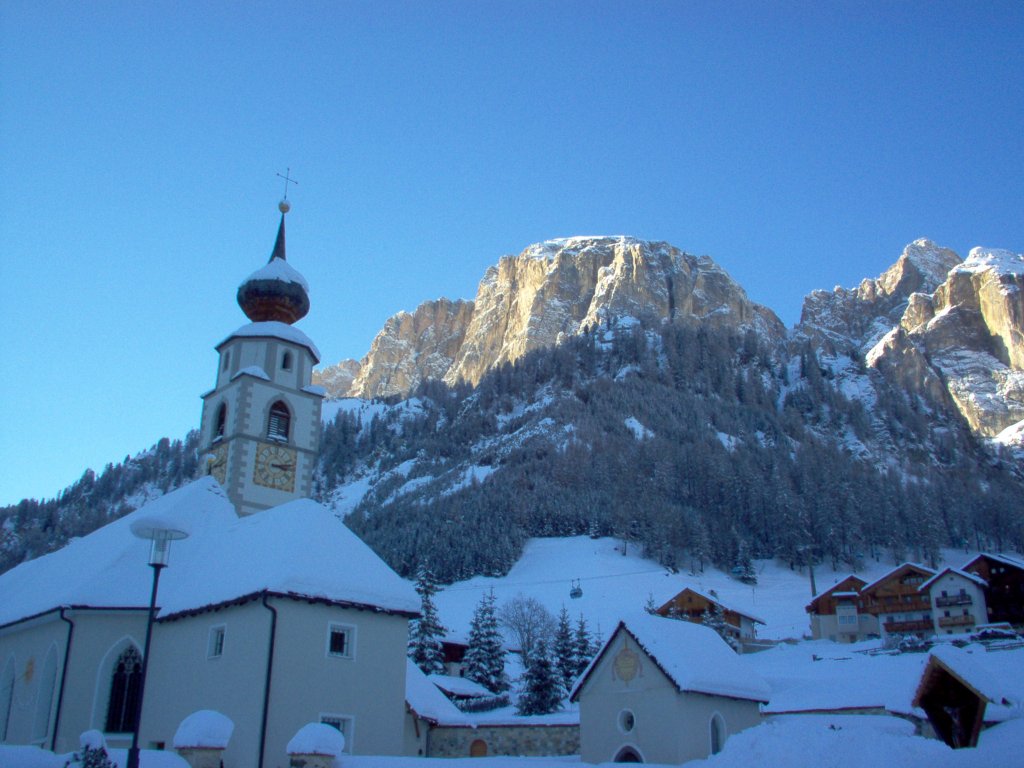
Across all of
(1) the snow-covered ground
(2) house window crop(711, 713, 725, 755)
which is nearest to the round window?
(2) house window crop(711, 713, 725, 755)

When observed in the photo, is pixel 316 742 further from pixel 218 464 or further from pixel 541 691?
pixel 541 691

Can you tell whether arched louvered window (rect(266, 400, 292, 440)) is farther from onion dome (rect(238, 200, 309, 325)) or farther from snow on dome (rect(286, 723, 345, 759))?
snow on dome (rect(286, 723, 345, 759))

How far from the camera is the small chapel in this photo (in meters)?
19.6


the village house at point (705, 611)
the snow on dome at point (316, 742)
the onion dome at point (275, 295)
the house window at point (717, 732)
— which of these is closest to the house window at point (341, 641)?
the snow on dome at point (316, 742)

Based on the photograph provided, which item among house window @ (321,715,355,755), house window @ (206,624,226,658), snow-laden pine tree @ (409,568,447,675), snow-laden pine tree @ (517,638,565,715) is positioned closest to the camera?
house window @ (321,715,355,755)

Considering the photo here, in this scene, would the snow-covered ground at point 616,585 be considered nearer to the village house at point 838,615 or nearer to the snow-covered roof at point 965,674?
A: the village house at point 838,615

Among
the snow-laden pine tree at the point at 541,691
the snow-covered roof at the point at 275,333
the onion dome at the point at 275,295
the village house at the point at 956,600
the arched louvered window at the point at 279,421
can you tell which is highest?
the onion dome at the point at 275,295

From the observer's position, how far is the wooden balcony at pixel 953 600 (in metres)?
65.6

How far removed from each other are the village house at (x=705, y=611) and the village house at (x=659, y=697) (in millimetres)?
41068

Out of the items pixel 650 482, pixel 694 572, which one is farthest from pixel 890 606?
pixel 650 482

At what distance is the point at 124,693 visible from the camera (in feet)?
73.2

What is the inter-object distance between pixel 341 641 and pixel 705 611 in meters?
51.6

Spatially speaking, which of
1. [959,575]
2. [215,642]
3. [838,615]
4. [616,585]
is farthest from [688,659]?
[616,585]

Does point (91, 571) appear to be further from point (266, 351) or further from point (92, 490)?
point (92, 490)
